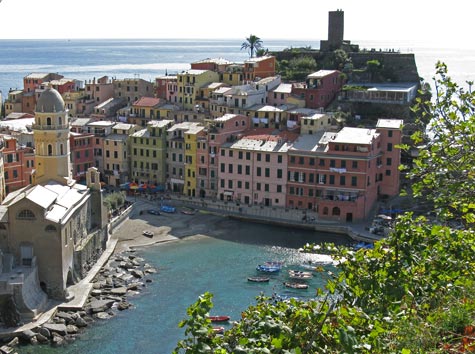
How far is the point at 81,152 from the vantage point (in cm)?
5972

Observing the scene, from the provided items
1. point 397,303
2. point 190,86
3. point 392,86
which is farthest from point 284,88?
point 397,303

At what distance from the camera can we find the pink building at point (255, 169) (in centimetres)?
5388

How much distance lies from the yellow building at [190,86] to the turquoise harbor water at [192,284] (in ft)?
61.6

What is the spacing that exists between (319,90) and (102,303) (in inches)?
1396

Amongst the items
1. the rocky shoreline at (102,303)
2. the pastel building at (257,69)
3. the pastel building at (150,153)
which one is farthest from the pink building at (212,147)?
the pastel building at (257,69)

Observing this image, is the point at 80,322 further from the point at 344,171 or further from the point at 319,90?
the point at 319,90

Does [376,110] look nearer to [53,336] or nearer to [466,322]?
[53,336]

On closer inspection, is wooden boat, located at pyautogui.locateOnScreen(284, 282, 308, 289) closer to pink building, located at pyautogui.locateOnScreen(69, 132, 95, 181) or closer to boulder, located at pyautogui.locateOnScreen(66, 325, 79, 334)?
boulder, located at pyautogui.locateOnScreen(66, 325, 79, 334)

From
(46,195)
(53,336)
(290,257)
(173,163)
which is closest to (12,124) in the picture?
(173,163)

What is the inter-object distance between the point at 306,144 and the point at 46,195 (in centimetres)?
2256

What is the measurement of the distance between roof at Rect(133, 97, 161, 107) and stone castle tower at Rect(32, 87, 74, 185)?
23.5m

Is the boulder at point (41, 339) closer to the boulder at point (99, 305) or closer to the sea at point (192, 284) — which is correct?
the sea at point (192, 284)

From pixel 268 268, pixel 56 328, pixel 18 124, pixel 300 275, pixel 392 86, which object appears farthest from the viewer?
pixel 392 86

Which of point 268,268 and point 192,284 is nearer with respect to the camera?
point 192,284
